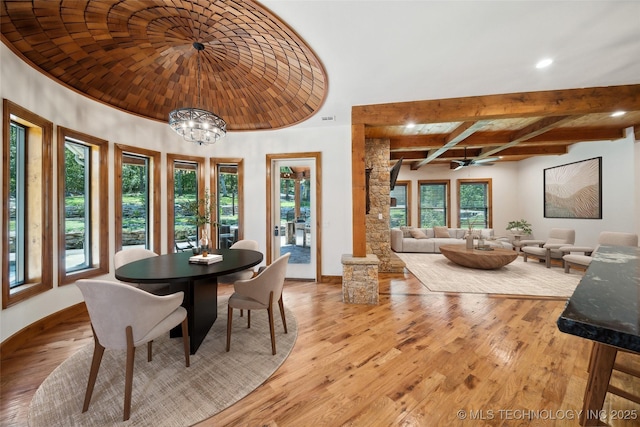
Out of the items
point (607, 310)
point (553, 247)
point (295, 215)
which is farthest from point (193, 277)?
point (553, 247)

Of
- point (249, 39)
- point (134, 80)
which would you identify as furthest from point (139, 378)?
point (134, 80)

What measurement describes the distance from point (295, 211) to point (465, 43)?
320 cm

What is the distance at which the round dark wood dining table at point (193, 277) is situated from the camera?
72.3 inches

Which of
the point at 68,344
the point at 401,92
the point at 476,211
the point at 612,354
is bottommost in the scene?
the point at 68,344

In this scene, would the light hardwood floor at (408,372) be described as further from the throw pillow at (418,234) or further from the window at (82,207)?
the throw pillow at (418,234)

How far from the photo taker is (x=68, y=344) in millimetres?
2225

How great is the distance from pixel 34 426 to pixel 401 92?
4.22 meters

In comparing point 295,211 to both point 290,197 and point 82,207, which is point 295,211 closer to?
point 290,197

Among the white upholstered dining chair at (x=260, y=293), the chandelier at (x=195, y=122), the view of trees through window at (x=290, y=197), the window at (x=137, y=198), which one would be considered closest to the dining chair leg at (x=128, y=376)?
the white upholstered dining chair at (x=260, y=293)

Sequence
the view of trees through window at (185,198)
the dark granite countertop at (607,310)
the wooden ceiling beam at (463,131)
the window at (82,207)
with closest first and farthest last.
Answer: the dark granite countertop at (607,310) → the window at (82,207) → the wooden ceiling beam at (463,131) → the view of trees through window at (185,198)

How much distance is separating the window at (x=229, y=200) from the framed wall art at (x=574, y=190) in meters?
7.69

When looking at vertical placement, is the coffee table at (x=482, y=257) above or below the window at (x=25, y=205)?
below

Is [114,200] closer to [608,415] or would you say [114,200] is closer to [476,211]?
[608,415]

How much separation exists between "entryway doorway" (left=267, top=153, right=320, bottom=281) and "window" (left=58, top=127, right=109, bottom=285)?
7.41 feet
